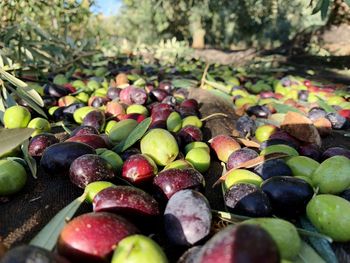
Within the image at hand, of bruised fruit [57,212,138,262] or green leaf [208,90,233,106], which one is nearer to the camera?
bruised fruit [57,212,138,262]

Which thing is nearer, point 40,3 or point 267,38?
point 40,3

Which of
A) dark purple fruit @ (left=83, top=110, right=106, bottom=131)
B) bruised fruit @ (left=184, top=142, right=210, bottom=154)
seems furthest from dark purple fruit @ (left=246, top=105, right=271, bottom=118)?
dark purple fruit @ (left=83, top=110, right=106, bottom=131)

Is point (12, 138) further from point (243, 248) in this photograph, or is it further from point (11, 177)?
point (243, 248)

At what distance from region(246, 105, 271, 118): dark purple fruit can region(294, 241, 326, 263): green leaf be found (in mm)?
1775

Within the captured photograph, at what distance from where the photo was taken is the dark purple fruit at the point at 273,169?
168 centimetres

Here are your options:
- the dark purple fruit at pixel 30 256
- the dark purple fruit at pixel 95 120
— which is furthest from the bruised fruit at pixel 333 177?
the dark purple fruit at pixel 95 120

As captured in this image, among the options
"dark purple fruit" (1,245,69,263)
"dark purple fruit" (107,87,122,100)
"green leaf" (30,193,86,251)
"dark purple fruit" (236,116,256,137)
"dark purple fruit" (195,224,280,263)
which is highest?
"dark purple fruit" (195,224,280,263)

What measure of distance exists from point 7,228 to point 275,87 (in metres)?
3.75

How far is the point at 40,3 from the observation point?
14.0 feet

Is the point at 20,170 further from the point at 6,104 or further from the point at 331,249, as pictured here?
the point at 331,249

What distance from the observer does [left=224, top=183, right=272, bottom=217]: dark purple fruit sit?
136cm

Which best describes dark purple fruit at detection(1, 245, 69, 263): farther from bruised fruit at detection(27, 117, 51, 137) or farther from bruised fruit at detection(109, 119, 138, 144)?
bruised fruit at detection(27, 117, 51, 137)

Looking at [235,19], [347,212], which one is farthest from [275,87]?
[235,19]

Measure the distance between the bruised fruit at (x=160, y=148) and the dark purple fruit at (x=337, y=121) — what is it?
1537mm
